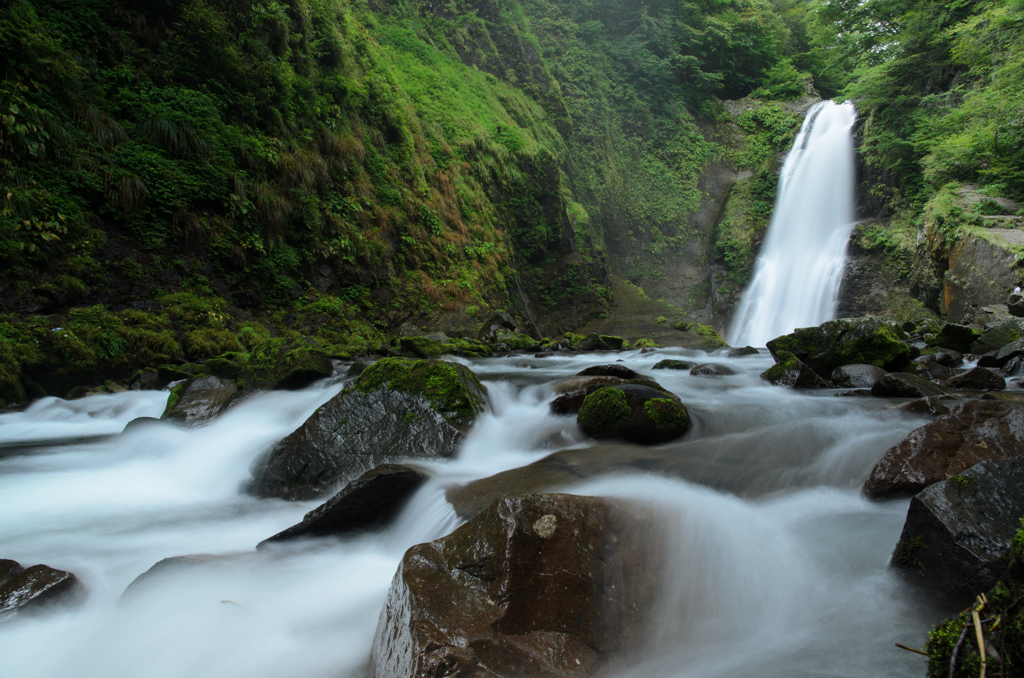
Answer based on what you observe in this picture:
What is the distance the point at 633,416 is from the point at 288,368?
15.6ft

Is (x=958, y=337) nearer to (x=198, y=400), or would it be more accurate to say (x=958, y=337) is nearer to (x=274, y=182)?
(x=198, y=400)

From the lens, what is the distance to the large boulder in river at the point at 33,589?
8.32 feet

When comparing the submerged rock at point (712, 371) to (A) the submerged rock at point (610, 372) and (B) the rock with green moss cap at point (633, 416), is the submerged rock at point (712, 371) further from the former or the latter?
(B) the rock with green moss cap at point (633, 416)

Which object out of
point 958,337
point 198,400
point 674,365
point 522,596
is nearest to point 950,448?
point 522,596

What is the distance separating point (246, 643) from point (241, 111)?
11527mm

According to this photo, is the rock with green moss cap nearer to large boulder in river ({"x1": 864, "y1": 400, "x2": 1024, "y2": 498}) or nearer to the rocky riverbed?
the rocky riverbed

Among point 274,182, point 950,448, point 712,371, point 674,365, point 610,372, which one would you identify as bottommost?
point 674,365

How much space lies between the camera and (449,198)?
16.2 metres

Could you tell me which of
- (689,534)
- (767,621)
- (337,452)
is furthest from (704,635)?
(337,452)

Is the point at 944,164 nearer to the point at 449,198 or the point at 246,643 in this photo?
→ the point at 449,198

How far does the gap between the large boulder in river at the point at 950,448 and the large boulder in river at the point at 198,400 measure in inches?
266

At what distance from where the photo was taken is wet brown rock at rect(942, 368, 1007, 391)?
20.4 feet

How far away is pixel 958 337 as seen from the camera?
905cm

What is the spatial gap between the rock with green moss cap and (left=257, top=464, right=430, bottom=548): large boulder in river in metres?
1.96
